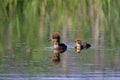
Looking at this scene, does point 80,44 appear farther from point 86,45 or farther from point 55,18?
point 55,18

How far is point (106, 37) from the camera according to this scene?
1280cm

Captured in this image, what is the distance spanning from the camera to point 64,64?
10492mm

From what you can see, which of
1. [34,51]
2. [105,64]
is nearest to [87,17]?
[34,51]

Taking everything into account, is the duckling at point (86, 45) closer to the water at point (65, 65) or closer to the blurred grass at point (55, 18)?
the water at point (65, 65)

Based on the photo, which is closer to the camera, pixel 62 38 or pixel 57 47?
pixel 57 47

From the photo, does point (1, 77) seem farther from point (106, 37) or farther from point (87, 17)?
point (87, 17)

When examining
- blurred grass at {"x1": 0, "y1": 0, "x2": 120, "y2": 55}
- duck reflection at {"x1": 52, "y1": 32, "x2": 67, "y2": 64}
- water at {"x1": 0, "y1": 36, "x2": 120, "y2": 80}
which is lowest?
water at {"x1": 0, "y1": 36, "x2": 120, "y2": 80}

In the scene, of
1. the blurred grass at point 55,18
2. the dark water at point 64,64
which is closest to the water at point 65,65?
the dark water at point 64,64

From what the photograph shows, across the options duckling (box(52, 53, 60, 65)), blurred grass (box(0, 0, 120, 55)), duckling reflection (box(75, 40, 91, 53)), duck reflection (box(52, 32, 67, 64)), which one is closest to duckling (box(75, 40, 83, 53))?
duckling reflection (box(75, 40, 91, 53))

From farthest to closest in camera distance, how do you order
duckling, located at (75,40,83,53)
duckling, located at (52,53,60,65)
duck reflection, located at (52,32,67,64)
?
1. duckling, located at (75,40,83,53)
2. duck reflection, located at (52,32,67,64)
3. duckling, located at (52,53,60,65)

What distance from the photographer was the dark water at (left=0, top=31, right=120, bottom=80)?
954 cm

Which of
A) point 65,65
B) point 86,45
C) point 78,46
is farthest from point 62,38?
point 65,65

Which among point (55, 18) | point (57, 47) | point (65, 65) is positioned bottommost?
point (65, 65)

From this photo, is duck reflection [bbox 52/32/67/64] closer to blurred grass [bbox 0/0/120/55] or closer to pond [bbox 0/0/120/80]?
pond [bbox 0/0/120/80]
